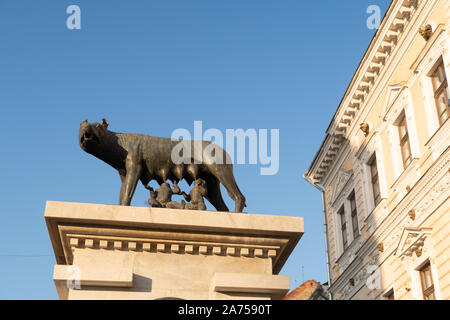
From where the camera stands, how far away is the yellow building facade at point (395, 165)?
16.5 metres

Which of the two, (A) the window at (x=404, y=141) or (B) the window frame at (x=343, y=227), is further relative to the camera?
(B) the window frame at (x=343, y=227)

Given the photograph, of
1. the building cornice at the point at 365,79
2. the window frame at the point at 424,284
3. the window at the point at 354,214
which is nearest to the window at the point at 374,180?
the window at the point at 354,214

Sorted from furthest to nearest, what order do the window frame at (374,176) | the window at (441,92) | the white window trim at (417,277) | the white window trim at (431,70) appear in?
1. the window frame at (374,176)
2. the white window trim at (417,277)
3. the window at (441,92)
4. the white window trim at (431,70)

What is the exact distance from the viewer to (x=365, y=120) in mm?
22609

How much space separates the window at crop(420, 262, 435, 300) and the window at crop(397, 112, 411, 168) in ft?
11.4

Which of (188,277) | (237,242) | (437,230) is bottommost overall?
(188,277)

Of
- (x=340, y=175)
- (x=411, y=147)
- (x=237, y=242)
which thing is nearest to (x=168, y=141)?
(x=237, y=242)

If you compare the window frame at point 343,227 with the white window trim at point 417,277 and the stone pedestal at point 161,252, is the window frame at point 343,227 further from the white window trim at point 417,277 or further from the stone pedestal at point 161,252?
the stone pedestal at point 161,252

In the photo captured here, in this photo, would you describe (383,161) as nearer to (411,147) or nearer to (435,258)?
(411,147)

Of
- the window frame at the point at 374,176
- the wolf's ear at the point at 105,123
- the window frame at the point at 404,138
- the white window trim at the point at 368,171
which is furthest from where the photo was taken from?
the window frame at the point at 374,176

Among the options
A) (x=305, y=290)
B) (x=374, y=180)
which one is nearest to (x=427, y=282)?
(x=374, y=180)

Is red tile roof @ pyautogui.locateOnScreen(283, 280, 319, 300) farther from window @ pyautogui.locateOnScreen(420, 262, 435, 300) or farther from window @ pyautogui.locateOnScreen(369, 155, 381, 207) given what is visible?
window @ pyautogui.locateOnScreen(420, 262, 435, 300)

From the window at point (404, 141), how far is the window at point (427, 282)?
346cm
